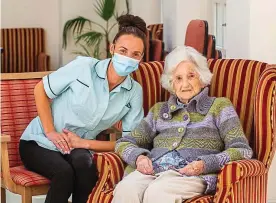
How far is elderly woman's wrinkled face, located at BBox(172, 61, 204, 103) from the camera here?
373 cm

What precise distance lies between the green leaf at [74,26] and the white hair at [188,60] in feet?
20.4

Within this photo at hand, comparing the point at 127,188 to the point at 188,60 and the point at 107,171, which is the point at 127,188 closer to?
the point at 107,171

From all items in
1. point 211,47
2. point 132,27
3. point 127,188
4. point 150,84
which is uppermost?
point 132,27

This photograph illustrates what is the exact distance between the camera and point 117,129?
14.1 feet

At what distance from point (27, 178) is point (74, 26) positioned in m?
6.32

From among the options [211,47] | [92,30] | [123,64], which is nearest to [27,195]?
[123,64]

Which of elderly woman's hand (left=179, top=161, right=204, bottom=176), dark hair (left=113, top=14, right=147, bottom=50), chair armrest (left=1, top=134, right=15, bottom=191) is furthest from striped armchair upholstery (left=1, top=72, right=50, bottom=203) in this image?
elderly woman's hand (left=179, top=161, right=204, bottom=176)

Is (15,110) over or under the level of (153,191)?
over

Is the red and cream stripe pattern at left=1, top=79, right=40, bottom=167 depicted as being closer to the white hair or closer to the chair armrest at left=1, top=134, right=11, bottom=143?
the chair armrest at left=1, top=134, right=11, bottom=143

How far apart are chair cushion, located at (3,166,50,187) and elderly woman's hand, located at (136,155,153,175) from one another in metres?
0.53

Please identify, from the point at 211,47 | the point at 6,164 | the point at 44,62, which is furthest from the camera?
the point at 44,62

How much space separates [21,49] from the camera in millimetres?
10242

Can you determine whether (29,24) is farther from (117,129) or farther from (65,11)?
(117,129)

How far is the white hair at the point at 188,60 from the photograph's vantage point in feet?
12.3
